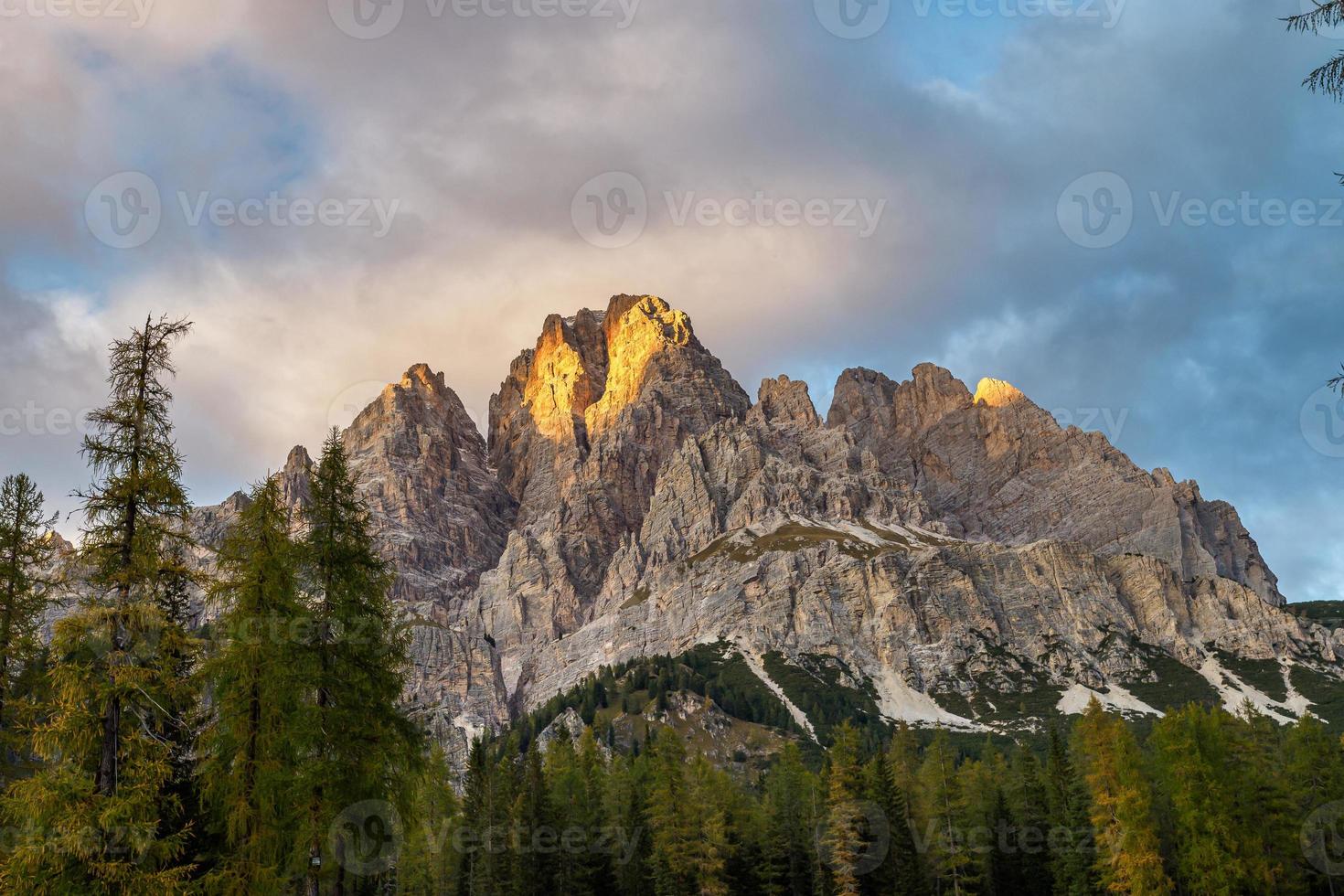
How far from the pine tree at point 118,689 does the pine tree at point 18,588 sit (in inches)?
163

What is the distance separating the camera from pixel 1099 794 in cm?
6494

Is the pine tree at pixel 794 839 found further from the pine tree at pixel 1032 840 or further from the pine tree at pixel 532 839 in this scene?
the pine tree at pixel 532 839

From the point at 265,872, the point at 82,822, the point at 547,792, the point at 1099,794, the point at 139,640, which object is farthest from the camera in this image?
the point at 547,792

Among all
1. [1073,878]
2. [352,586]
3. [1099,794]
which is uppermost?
[352,586]

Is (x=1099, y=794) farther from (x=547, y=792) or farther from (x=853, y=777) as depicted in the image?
(x=547, y=792)

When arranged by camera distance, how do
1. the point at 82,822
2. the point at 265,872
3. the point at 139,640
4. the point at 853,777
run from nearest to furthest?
1. the point at 82,822
2. the point at 139,640
3. the point at 265,872
4. the point at 853,777

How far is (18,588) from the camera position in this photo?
2628cm

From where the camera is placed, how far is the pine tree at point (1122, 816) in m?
61.2

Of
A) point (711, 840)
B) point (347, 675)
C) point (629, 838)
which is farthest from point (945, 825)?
point (347, 675)

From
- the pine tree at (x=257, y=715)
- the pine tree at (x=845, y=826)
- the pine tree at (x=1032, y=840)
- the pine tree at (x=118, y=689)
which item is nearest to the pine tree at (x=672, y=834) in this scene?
the pine tree at (x=845, y=826)

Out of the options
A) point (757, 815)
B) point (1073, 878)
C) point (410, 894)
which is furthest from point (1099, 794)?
point (410, 894)

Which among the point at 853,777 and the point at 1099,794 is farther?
the point at 853,777

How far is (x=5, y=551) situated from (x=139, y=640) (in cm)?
727

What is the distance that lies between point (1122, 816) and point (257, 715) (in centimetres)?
5402
